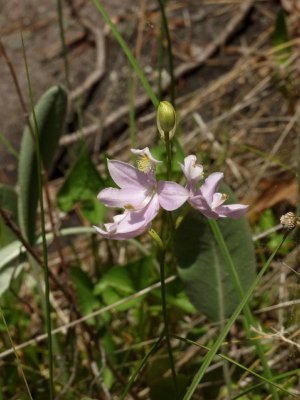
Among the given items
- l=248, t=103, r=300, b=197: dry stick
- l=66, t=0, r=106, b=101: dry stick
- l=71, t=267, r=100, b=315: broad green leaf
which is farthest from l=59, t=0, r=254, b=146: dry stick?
l=71, t=267, r=100, b=315: broad green leaf

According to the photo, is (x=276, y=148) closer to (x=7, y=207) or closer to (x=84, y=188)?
(x=84, y=188)

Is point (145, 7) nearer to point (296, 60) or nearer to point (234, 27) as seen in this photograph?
point (234, 27)

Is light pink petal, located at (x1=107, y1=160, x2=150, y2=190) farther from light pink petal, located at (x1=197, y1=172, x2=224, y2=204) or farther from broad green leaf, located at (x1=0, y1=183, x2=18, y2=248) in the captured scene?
broad green leaf, located at (x1=0, y1=183, x2=18, y2=248)

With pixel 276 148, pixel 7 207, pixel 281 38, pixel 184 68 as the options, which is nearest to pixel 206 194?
pixel 7 207

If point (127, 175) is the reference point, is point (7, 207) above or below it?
below

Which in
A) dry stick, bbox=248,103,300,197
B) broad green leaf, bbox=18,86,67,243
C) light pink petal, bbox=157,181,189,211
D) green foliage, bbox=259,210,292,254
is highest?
light pink petal, bbox=157,181,189,211

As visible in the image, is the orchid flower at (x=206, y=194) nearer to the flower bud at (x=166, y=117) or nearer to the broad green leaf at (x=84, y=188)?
the flower bud at (x=166, y=117)

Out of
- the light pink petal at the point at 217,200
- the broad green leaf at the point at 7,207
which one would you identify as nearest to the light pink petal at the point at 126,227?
the light pink petal at the point at 217,200
